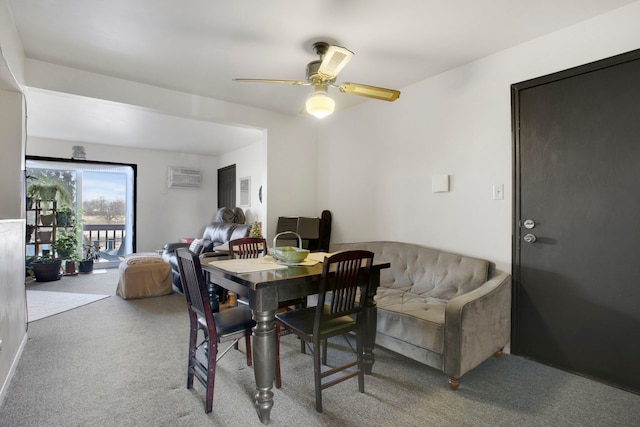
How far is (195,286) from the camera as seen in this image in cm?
185

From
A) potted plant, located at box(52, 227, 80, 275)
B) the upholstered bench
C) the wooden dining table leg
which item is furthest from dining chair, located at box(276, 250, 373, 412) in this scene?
potted plant, located at box(52, 227, 80, 275)

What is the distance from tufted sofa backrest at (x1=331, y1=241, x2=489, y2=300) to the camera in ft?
8.55

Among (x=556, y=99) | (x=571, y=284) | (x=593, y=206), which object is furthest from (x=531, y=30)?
(x=571, y=284)

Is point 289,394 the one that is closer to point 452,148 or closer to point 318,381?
point 318,381

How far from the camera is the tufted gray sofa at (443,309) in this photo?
2039 mm

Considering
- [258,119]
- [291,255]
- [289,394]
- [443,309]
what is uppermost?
[258,119]

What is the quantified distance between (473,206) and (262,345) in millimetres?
2105

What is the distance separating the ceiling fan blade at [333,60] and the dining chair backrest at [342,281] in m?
1.23

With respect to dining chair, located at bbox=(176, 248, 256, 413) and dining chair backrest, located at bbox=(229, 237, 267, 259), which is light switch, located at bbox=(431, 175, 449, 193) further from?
dining chair, located at bbox=(176, 248, 256, 413)

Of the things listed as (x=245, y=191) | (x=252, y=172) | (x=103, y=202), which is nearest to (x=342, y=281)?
(x=252, y=172)

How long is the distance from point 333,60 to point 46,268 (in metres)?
5.70

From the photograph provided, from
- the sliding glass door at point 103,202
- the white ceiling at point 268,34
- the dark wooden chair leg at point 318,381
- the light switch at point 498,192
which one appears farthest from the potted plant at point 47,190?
the light switch at point 498,192

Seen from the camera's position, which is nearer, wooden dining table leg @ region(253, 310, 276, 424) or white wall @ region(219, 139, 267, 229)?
wooden dining table leg @ region(253, 310, 276, 424)

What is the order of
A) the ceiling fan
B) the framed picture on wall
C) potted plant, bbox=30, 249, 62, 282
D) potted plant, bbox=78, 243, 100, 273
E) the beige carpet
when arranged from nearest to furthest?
the ceiling fan, the beige carpet, potted plant, bbox=30, 249, 62, 282, potted plant, bbox=78, 243, 100, 273, the framed picture on wall
